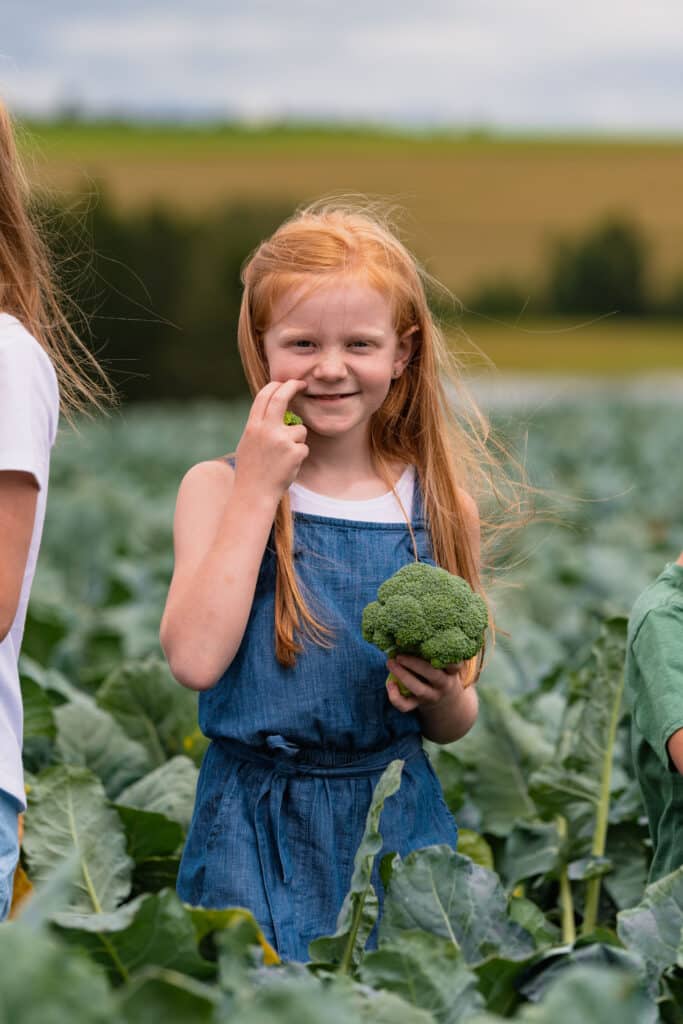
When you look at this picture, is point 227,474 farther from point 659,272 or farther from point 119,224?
point 659,272

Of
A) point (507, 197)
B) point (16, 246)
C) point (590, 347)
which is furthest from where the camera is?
point (507, 197)

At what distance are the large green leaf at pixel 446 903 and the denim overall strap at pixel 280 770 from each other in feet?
0.99

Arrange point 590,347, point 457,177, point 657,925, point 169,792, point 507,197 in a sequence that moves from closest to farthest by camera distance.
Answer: point 657,925
point 169,792
point 590,347
point 457,177
point 507,197

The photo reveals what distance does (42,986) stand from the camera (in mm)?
1420

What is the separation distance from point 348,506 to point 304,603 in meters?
0.21

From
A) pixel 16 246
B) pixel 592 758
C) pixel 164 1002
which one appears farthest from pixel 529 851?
pixel 164 1002

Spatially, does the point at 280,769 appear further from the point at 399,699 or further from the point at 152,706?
the point at 152,706

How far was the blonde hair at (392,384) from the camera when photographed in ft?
8.38

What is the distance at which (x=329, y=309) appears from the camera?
98.2 inches

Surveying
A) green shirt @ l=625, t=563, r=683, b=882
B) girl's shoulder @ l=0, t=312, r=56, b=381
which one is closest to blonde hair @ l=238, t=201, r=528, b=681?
green shirt @ l=625, t=563, r=683, b=882

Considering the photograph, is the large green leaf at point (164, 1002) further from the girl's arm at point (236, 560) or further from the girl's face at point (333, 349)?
the girl's face at point (333, 349)

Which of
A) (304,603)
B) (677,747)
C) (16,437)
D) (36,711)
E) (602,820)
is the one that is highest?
(16,437)

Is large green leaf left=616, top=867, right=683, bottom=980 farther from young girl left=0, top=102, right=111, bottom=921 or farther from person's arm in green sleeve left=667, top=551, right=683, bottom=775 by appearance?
young girl left=0, top=102, right=111, bottom=921

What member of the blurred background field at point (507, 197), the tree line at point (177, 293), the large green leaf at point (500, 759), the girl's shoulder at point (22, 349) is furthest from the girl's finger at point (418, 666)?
the blurred background field at point (507, 197)
